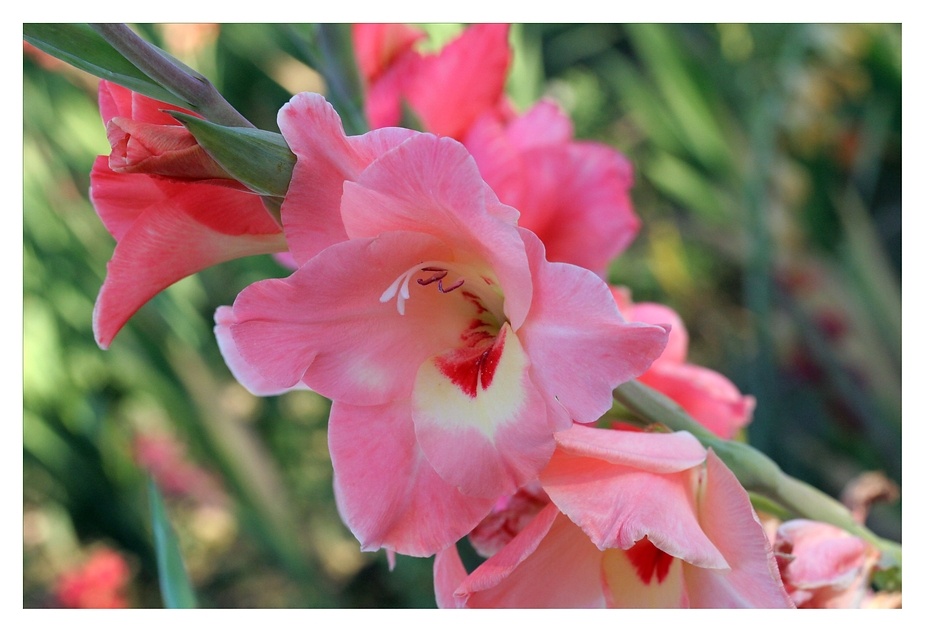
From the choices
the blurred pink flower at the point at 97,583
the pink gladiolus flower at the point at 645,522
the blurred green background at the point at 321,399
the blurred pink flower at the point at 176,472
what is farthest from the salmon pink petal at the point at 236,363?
the blurred pink flower at the point at 176,472

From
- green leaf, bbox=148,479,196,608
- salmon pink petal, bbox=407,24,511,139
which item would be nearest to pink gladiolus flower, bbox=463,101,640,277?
salmon pink petal, bbox=407,24,511,139

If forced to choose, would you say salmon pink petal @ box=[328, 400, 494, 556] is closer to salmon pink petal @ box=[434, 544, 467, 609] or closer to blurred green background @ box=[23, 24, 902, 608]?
salmon pink petal @ box=[434, 544, 467, 609]

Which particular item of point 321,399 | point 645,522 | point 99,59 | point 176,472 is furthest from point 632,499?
point 176,472

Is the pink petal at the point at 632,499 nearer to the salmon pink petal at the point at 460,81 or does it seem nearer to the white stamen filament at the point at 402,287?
the white stamen filament at the point at 402,287

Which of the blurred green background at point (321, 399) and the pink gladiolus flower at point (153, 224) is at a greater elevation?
the pink gladiolus flower at point (153, 224)

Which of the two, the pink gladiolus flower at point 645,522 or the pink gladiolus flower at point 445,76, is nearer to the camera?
the pink gladiolus flower at point 645,522

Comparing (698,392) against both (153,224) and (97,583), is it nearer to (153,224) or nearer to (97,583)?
(153,224)

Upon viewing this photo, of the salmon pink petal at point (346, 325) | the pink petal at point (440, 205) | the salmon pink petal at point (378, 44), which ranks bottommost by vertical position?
the salmon pink petal at point (346, 325)
